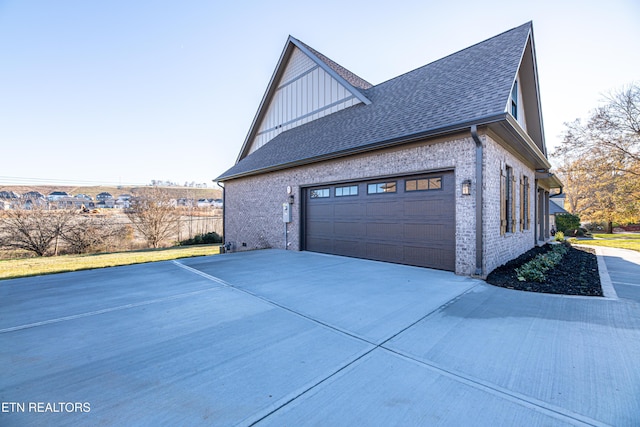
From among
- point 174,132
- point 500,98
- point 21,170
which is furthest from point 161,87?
point 21,170

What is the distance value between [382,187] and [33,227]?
18.3m

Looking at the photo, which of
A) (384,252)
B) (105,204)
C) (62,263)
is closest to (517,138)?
(384,252)

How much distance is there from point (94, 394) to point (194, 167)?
34.2m

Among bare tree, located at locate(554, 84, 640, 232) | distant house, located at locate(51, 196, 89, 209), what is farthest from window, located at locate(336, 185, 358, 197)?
bare tree, located at locate(554, 84, 640, 232)

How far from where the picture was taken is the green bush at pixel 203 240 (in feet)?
63.7

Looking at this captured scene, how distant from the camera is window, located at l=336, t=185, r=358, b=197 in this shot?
8377 millimetres

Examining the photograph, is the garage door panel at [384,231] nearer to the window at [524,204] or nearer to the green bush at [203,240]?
the window at [524,204]

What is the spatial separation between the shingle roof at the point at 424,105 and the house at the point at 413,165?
0.16 feet

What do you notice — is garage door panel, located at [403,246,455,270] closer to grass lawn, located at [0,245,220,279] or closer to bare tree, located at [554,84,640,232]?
grass lawn, located at [0,245,220,279]

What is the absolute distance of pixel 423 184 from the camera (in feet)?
22.0

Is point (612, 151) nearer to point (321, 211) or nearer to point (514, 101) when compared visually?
point (514, 101)

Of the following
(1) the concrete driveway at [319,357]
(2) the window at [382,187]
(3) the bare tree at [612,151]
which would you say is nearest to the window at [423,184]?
(2) the window at [382,187]

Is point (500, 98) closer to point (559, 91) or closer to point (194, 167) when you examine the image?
point (559, 91)

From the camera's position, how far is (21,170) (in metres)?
25.5
